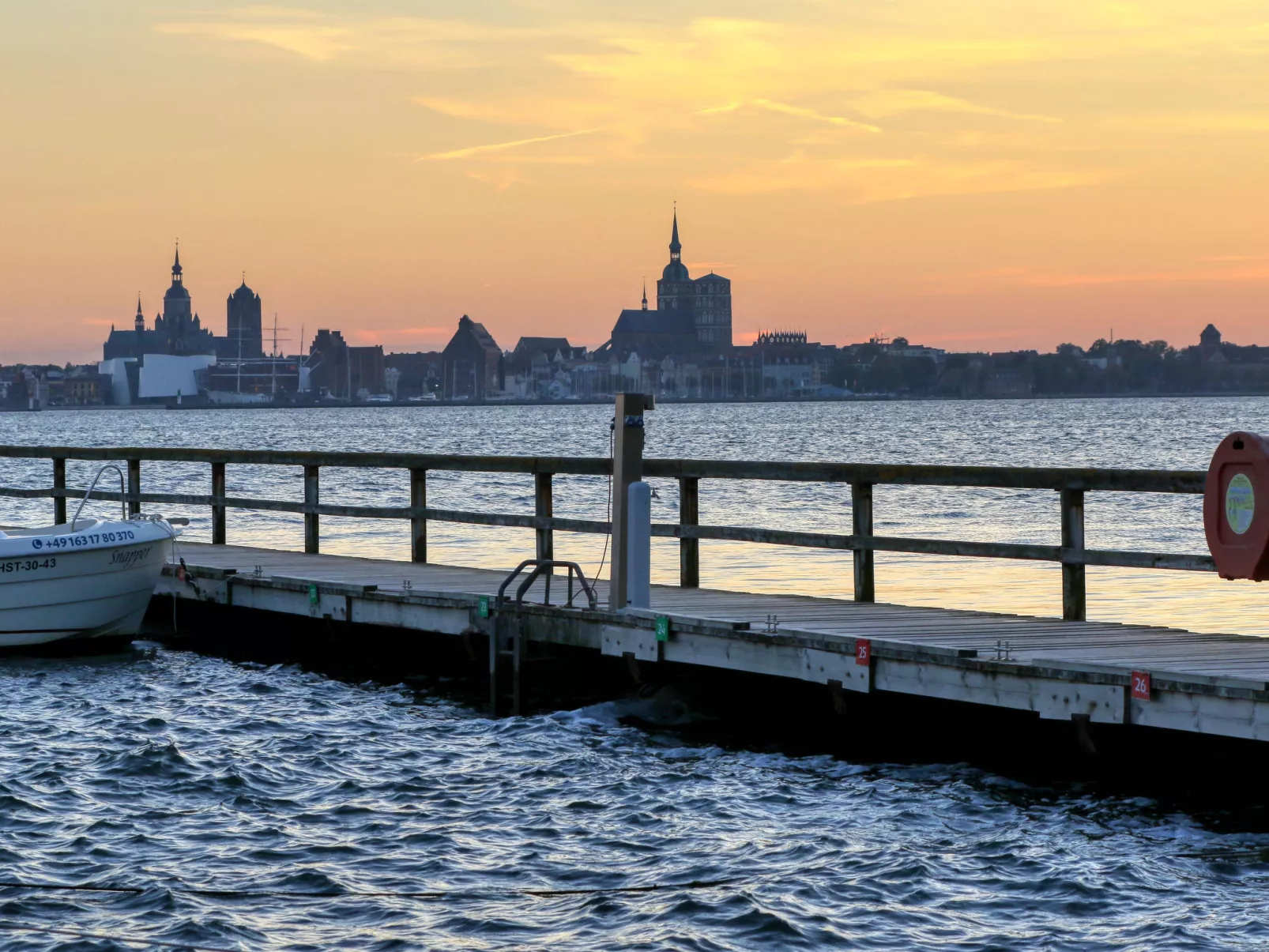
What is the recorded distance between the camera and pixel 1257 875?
808cm

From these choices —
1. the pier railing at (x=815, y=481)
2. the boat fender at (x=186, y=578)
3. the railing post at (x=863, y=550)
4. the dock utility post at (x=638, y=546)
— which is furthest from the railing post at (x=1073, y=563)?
the boat fender at (x=186, y=578)

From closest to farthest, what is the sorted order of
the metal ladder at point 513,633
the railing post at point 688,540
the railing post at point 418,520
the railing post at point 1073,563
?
the railing post at point 1073,563
the metal ladder at point 513,633
the railing post at point 688,540
the railing post at point 418,520

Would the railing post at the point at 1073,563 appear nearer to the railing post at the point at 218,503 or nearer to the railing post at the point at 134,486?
the railing post at the point at 218,503

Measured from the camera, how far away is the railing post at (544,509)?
14141 mm

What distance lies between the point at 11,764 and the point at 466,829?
3.52m

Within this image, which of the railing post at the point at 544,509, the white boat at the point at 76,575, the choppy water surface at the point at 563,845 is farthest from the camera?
the white boat at the point at 76,575

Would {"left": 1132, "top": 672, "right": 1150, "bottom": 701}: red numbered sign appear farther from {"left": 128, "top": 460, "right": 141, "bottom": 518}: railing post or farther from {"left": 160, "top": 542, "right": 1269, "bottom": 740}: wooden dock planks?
{"left": 128, "top": 460, "right": 141, "bottom": 518}: railing post

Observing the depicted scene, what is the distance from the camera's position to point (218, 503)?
18.2m

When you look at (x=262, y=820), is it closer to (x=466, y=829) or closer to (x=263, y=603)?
(x=466, y=829)

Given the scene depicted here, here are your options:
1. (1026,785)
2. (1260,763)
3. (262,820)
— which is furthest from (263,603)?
(1260,763)

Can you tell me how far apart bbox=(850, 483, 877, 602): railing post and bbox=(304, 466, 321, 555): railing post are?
6.02 meters

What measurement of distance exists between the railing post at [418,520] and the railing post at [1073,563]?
616 centimetres

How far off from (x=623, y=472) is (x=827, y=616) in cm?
168

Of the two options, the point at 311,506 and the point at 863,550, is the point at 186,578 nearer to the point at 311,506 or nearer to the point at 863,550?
the point at 311,506
